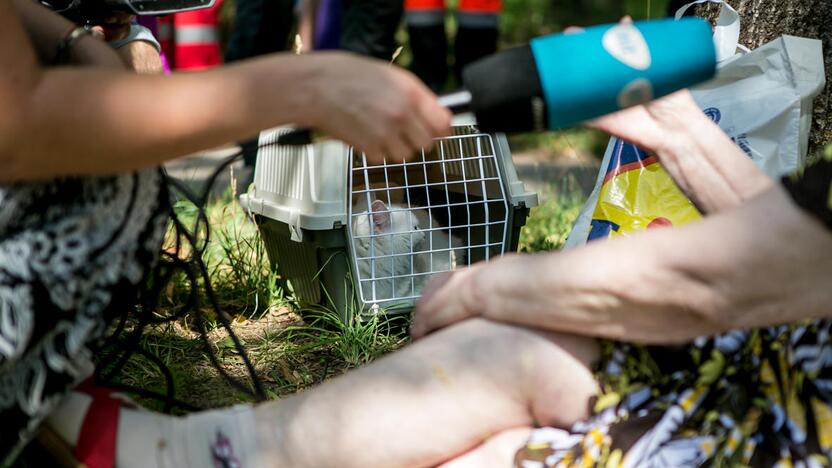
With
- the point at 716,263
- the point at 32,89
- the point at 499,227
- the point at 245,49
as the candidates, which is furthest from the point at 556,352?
the point at 245,49

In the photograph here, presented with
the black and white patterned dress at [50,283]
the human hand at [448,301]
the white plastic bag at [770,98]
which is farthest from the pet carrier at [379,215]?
the black and white patterned dress at [50,283]

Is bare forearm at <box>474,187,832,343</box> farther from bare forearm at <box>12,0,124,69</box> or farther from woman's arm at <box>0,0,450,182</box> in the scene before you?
bare forearm at <box>12,0,124,69</box>

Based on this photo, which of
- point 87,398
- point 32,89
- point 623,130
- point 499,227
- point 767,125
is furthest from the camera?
point 499,227

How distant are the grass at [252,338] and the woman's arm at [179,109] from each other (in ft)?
2.21

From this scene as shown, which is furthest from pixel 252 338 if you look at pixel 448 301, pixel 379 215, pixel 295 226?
pixel 448 301

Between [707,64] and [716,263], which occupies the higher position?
[707,64]

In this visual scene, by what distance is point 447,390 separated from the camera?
1024mm

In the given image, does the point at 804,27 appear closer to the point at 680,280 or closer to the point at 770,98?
the point at 770,98

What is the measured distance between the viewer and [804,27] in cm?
181

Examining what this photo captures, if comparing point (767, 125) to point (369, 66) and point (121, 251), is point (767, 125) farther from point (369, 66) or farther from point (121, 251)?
point (121, 251)

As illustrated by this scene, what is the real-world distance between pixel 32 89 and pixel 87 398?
40 cm

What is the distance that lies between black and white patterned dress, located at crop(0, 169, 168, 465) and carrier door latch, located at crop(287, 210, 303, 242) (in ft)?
2.32

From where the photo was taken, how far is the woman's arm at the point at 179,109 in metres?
0.83

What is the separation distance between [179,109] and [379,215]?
3.33 ft
